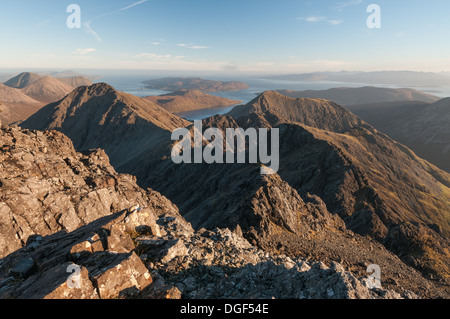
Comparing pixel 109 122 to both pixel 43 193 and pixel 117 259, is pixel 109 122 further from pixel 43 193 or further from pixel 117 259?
pixel 117 259

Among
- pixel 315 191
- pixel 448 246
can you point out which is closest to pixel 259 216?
pixel 315 191

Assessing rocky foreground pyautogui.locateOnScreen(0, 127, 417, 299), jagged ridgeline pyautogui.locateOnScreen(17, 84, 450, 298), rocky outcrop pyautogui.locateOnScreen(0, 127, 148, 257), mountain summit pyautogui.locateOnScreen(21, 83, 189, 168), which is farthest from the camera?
mountain summit pyautogui.locateOnScreen(21, 83, 189, 168)

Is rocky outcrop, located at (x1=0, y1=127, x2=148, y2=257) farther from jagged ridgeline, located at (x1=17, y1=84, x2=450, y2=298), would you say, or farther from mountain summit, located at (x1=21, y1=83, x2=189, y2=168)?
mountain summit, located at (x1=21, y1=83, x2=189, y2=168)

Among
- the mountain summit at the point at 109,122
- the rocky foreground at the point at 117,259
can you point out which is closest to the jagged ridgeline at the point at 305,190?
the mountain summit at the point at 109,122

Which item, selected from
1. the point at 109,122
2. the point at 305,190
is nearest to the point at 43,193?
the point at 305,190

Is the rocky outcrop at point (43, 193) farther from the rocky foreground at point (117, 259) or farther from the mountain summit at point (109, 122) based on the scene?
the mountain summit at point (109, 122)

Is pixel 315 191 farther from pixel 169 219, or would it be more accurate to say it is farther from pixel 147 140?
pixel 147 140

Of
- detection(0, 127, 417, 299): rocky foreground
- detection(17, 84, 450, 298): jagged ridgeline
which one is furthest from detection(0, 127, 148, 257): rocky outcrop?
detection(17, 84, 450, 298): jagged ridgeline
